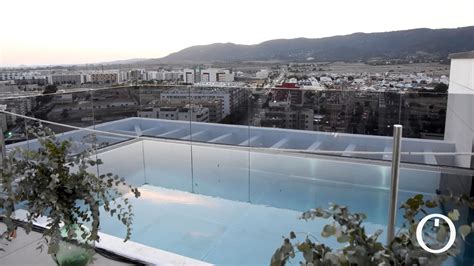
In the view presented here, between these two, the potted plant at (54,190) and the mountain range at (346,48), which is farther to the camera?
the mountain range at (346,48)

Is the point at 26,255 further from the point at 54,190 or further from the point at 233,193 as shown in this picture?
the point at 233,193

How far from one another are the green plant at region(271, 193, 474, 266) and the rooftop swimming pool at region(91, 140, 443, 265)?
1237mm

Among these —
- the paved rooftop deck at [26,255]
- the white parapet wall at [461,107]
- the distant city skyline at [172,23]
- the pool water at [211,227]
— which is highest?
the distant city skyline at [172,23]

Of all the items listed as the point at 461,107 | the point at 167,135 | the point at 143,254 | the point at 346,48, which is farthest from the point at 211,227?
the point at 346,48

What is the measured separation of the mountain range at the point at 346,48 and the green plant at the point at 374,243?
5964mm

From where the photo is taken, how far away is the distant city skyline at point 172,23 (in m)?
6.36

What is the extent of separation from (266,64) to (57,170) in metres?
6.25

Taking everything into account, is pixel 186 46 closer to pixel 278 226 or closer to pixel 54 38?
pixel 54 38

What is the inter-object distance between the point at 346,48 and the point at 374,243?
6.85 m

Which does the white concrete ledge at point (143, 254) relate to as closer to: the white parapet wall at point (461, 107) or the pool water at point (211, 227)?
the pool water at point (211, 227)

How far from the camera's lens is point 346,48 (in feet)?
23.5

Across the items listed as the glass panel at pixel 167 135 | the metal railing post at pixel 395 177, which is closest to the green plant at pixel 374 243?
the metal railing post at pixel 395 177

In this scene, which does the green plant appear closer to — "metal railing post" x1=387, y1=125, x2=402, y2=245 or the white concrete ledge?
"metal railing post" x1=387, y1=125, x2=402, y2=245

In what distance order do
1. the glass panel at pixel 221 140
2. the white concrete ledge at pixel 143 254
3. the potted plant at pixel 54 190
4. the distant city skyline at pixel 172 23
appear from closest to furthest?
the potted plant at pixel 54 190
the white concrete ledge at pixel 143 254
the glass panel at pixel 221 140
the distant city skyline at pixel 172 23
